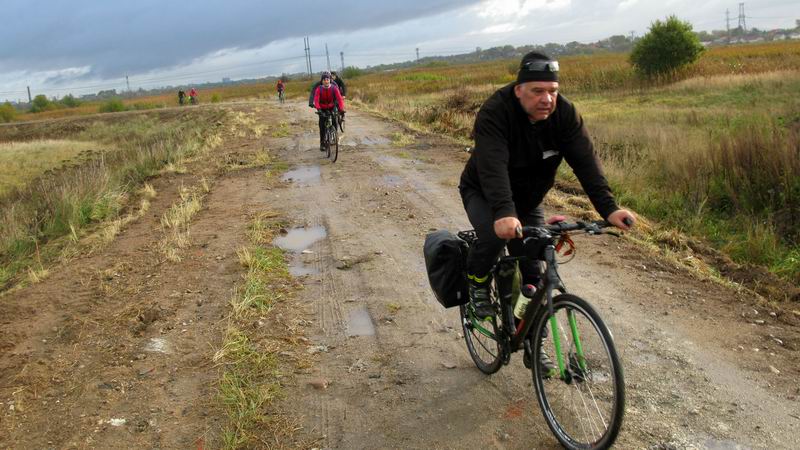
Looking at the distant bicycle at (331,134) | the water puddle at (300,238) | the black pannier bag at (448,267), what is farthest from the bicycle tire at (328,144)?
the black pannier bag at (448,267)

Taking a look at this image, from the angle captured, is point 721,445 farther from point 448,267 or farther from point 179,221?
point 179,221

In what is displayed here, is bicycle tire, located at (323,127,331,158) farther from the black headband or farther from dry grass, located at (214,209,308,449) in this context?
the black headband

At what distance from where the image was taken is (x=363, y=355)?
460 cm

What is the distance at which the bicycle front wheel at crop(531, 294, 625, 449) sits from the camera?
9.27 ft

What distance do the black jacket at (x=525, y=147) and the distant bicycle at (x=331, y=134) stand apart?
980 centimetres

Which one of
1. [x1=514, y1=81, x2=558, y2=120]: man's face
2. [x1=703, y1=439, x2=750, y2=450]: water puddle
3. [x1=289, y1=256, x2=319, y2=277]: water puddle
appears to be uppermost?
[x1=514, y1=81, x2=558, y2=120]: man's face

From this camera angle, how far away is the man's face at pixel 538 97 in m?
3.19

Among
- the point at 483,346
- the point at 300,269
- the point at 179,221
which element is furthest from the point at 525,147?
the point at 179,221

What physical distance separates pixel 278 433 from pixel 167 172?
10509 millimetres

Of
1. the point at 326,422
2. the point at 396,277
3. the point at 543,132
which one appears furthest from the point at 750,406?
the point at 396,277

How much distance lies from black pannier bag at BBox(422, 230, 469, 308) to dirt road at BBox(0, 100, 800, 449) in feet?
2.08

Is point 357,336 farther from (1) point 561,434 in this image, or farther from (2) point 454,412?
(1) point 561,434

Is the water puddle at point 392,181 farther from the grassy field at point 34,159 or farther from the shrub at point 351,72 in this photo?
the shrub at point 351,72

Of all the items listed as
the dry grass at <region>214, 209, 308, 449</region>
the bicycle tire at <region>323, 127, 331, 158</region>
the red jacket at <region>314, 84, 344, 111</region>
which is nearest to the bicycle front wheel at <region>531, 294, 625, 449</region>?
the dry grass at <region>214, 209, 308, 449</region>
